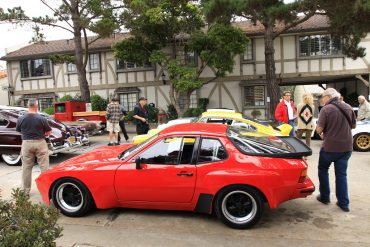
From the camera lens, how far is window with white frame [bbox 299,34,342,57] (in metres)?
19.0

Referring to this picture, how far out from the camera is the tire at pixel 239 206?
14.8 feet

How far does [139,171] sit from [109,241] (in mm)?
996

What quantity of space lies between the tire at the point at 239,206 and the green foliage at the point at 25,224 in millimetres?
2407

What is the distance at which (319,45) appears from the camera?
63.0 feet

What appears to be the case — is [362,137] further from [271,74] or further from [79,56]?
[79,56]

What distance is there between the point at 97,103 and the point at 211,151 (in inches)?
685

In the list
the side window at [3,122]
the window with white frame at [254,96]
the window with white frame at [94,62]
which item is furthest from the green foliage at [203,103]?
the side window at [3,122]

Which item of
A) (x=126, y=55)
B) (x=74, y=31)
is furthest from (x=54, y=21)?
(x=126, y=55)

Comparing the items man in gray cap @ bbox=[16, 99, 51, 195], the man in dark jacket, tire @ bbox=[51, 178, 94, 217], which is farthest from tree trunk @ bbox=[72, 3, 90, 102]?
the man in dark jacket

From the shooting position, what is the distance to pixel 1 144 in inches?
345

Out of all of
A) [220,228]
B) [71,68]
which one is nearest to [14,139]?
[220,228]

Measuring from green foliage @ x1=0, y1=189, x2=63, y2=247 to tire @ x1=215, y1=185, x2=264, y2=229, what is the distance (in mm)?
2407

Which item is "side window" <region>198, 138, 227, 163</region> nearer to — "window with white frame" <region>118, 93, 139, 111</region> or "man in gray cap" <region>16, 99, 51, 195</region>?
"man in gray cap" <region>16, 99, 51, 195</region>

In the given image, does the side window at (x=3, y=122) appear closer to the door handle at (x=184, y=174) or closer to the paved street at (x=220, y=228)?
the paved street at (x=220, y=228)
